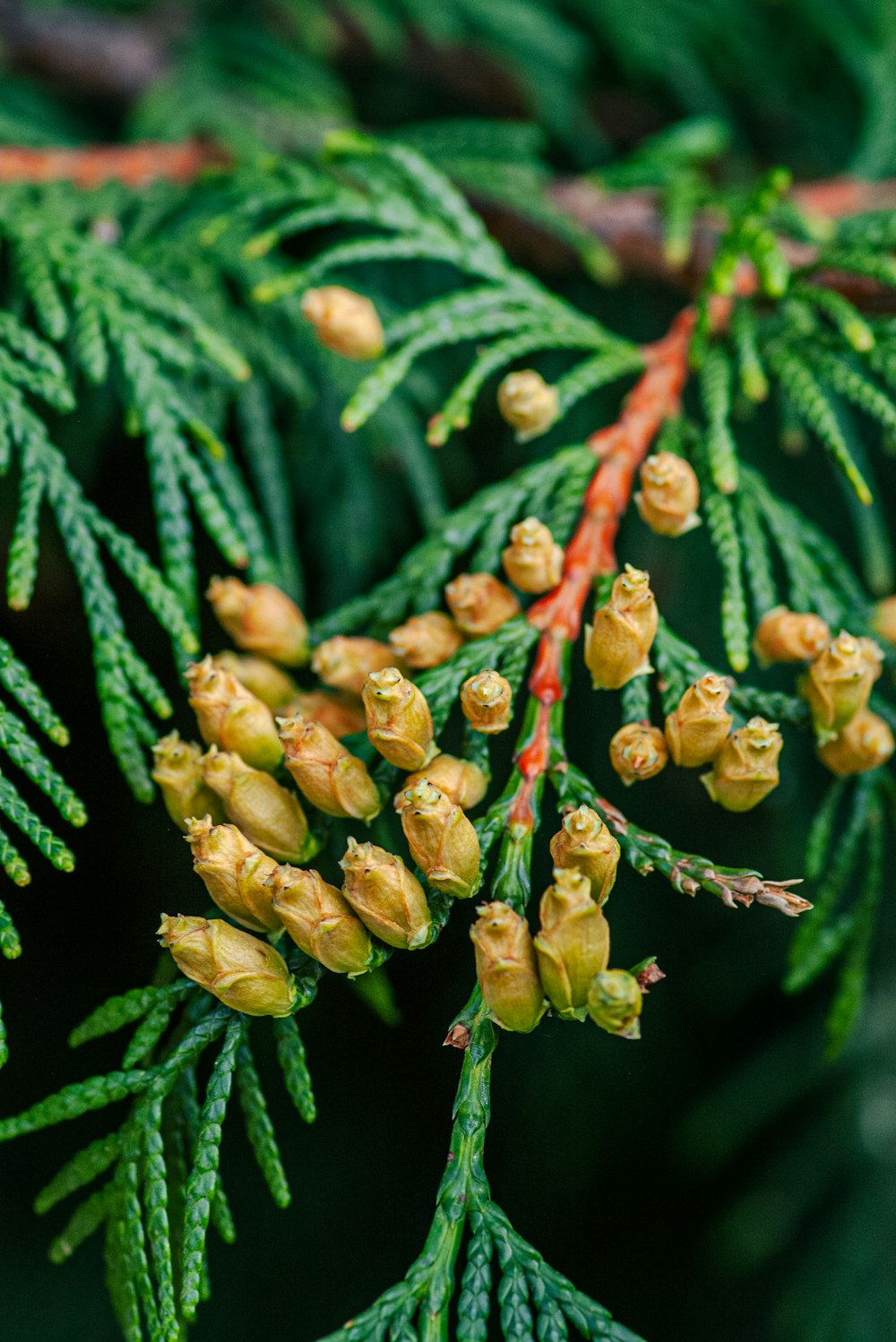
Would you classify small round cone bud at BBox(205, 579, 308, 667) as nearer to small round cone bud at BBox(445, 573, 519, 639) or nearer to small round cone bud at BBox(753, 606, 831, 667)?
small round cone bud at BBox(445, 573, 519, 639)

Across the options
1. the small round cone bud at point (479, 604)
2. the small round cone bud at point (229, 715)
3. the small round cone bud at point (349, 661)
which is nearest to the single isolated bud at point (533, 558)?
the small round cone bud at point (479, 604)

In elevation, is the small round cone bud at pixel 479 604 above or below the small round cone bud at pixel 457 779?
above

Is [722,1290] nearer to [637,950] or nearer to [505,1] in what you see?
[637,950]

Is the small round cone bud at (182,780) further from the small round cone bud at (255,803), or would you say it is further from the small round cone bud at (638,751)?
the small round cone bud at (638,751)

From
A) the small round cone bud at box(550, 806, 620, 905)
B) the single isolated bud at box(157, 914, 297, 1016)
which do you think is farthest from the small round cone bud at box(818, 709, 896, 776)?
the single isolated bud at box(157, 914, 297, 1016)

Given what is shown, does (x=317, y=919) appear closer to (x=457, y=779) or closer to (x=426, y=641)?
(x=457, y=779)

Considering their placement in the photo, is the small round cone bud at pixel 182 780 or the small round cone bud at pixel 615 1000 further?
the small round cone bud at pixel 182 780
